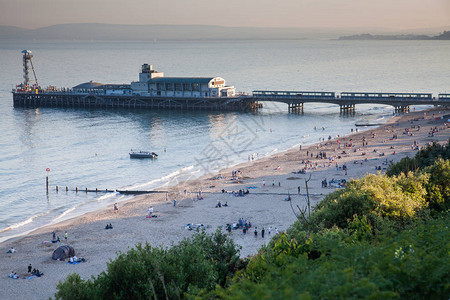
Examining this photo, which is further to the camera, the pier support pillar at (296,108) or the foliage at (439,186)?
the pier support pillar at (296,108)

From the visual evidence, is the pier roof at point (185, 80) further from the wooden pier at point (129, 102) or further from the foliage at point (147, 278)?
the foliage at point (147, 278)

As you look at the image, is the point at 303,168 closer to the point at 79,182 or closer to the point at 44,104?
the point at 79,182

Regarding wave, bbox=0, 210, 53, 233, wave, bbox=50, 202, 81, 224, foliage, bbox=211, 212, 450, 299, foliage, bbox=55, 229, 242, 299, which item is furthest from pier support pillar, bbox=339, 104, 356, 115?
foliage, bbox=211, 212, 450, 299

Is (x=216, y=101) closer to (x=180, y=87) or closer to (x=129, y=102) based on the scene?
(x=180, y=87)

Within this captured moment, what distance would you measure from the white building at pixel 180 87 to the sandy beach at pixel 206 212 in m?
40.3

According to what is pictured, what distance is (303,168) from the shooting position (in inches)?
1972

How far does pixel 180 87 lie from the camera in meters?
101

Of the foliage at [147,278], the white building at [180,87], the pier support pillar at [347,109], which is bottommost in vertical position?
the foliage at [147,278]

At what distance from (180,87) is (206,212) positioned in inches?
2629

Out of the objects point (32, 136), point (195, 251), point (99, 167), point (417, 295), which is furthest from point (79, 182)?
point (417, 295)

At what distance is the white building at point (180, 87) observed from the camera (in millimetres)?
99562

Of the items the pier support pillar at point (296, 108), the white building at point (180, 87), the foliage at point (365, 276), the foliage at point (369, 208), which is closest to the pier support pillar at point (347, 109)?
the pier support pillar at point (296, 108)

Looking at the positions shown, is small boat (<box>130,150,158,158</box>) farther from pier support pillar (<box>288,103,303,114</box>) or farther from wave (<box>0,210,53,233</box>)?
pier support pillar (<box>288,103,303,114</box>)

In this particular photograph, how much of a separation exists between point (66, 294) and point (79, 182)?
108 feet
